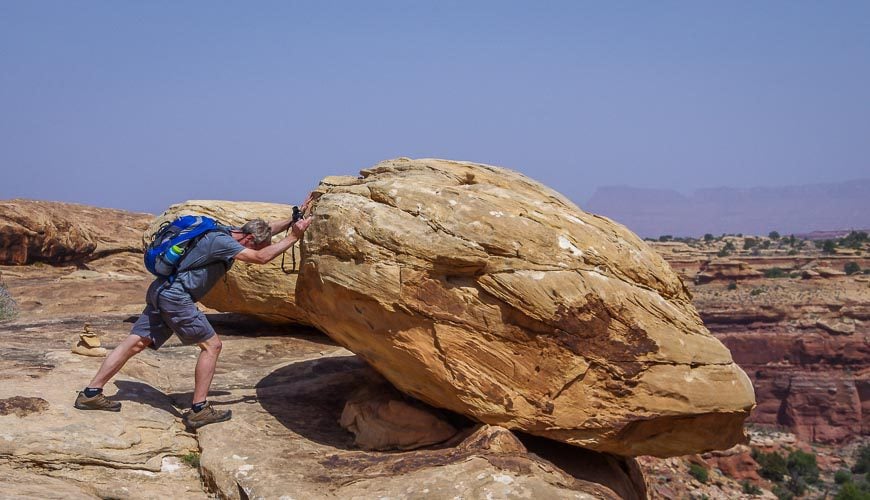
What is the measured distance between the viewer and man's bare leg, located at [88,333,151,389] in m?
6.67

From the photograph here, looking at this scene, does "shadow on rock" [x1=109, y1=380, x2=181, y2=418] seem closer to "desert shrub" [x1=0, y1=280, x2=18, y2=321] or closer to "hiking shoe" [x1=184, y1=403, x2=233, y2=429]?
"hiking shoe" [x1=184, y1=403, x2=233, y2=429]

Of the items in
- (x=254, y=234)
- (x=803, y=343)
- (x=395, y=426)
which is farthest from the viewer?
(x=803, y=343)

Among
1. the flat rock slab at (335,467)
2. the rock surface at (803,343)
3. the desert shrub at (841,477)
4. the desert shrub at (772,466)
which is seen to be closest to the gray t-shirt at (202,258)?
the flat rock slab at (335,467)

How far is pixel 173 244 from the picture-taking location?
6789 millimetres

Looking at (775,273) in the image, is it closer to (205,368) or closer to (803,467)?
(803,467)

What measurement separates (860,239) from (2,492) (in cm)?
9337

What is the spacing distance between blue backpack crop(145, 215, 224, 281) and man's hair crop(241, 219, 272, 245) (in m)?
0.36

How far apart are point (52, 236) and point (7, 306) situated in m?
5.87

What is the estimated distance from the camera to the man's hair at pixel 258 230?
23.9 feet

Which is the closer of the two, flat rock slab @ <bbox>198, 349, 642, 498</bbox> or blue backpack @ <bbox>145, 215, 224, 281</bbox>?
flat rock slab @ <bbox>198, 349, 642, 498</bbox>

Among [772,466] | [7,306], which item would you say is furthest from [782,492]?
[7,306]

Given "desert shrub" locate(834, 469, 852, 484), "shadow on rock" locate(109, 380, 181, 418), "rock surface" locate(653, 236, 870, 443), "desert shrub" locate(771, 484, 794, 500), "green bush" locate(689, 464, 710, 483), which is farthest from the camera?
"rock surface" locate(653, 236, 870, 443)

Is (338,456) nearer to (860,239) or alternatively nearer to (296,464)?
(296,464)

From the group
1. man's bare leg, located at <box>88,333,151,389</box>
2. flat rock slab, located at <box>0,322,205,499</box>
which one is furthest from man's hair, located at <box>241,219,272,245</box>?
flat rock slab, located at <box>0,322,205,499</box>
